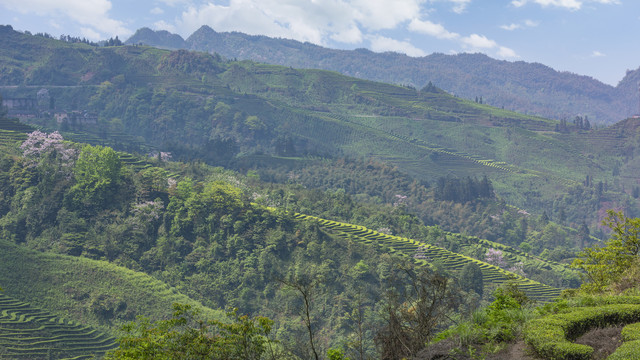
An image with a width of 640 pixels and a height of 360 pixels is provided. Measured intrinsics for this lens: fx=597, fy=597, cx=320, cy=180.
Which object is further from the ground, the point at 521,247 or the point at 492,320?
the point at 492,320

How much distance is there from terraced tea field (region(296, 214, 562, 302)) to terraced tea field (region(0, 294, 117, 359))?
26.9 m

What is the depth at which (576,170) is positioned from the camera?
16812 centimetres

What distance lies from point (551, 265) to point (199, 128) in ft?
376

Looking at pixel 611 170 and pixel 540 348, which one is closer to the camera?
pixel 540 348

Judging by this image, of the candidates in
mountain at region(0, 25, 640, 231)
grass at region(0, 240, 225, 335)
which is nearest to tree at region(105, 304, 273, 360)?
grass at region(0, 240, 225, 335)

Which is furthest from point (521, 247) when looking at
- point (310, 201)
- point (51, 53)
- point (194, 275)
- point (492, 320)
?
point (51, 53)

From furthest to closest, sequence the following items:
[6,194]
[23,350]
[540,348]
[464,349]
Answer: [6,194] → [23,350] → [464,349] → [540,348]

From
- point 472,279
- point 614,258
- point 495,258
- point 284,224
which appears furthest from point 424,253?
point 614,258

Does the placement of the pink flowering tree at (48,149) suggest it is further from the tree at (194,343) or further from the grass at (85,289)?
the tree at (194,343)

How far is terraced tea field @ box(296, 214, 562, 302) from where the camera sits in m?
62.9

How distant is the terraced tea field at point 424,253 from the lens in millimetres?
62938

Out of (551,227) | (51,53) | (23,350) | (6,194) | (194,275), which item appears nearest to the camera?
(23,350)

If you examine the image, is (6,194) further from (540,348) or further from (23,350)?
(540,348)

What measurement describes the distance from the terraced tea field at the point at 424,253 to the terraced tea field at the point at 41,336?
26889 mm
